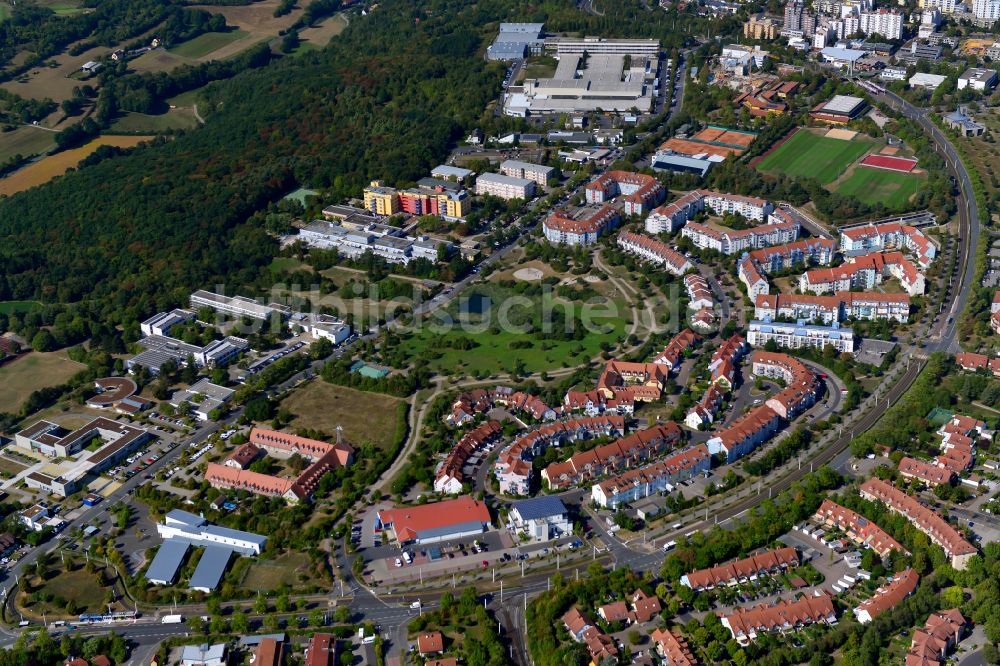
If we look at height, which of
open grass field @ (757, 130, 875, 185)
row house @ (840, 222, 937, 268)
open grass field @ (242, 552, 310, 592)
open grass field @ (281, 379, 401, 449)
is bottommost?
open grass field @ (242, 552, 310, 592)

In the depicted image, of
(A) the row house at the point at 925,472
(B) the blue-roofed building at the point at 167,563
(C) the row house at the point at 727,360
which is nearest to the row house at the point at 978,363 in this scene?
(A) the row house at the point at 925,472

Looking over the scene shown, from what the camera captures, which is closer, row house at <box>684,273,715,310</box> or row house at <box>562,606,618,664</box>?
row house at <box>562,606,618,664</box>

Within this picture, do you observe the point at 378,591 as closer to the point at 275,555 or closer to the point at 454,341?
the point at 275,555

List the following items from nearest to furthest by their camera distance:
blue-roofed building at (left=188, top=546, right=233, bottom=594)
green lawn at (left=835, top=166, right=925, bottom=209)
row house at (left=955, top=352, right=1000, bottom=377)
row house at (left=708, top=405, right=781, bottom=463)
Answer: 1. blue-roofed building at (left=188, top=546, right=233, bottom=594)
2. row house at (left=708, top=405, right=781, bottom=463)
3. row house at (left=955, top=352, right=1000, bottom=377)
4. green lawn at (left=835, top=166, right=925, bottom=209)

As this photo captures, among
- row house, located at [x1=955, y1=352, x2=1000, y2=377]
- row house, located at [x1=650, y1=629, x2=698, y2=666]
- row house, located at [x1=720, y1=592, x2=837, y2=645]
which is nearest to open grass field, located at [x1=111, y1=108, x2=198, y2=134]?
row house, located at [x1=955, y1=352, x2=1000, y2=377]

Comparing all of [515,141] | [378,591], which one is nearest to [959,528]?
[378,591]

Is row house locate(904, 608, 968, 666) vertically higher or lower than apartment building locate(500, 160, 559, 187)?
lower

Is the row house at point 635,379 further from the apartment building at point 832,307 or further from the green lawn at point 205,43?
the green lawn at point 205,43

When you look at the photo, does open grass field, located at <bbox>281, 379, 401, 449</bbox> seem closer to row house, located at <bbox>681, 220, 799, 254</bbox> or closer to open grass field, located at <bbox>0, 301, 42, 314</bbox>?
open grass field, located at <bbox>0, 301, 42, 314</bbox>
